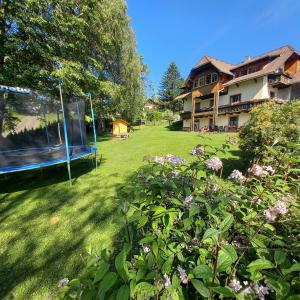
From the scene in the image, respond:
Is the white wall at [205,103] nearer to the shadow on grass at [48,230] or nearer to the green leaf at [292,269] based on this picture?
the shadow on grass at [48,230]

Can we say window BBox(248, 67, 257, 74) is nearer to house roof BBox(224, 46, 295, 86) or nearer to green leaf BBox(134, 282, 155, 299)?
house roof BBox(224, 46, 295, 86)

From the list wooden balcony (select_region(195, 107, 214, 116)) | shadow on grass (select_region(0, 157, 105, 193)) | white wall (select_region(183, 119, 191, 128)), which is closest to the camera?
shadow on grass (select_region(0, 157, 105, 193))

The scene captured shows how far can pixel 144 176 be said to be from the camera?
1.84 meters

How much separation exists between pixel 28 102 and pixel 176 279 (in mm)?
8975

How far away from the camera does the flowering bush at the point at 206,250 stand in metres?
0.84

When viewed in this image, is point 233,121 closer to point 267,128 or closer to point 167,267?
point 267,128

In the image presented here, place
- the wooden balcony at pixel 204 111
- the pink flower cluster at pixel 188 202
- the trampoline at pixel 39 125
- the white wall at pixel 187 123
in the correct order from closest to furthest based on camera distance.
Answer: the pink flower cluster at pixel 188 202 < the trampoline at pixel 39 125 < the wooden balcony at pixel 204 111 < the white wall at pixel 187 123

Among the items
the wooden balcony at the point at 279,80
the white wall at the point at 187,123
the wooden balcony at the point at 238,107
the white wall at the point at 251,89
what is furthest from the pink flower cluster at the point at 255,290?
the white wall at the point at 187,123

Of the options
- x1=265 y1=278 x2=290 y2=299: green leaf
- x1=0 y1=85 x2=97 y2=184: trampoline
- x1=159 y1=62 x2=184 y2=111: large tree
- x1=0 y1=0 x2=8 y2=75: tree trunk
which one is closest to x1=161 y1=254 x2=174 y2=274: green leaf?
x1=265 y1=278 x2=290 y2=299: green leaf

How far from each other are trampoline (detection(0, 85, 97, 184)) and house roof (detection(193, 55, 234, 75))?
19.2m

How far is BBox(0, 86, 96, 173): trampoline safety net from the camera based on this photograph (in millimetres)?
7544

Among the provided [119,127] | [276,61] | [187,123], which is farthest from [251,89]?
[119,127]

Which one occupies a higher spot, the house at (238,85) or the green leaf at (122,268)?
the house at (238,85)

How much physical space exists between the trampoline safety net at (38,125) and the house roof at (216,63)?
19213mm
